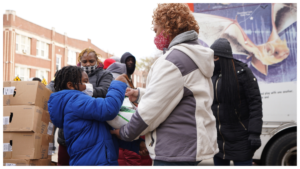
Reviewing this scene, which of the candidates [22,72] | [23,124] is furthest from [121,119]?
[22,72]

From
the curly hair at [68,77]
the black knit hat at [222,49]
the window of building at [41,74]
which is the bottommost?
the curly hair at [68,77]

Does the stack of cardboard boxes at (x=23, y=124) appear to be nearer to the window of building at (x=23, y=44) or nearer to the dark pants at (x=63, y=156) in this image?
the dark pants at (x=63, y=156)

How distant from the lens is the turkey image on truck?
424 centimetres

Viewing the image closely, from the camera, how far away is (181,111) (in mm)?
1819

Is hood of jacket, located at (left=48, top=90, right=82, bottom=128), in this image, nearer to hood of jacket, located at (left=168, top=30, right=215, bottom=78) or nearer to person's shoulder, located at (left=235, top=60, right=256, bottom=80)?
hood of jacket, located at (left=168, top=30, right=215, bottom=78)

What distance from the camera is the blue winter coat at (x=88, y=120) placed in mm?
2152

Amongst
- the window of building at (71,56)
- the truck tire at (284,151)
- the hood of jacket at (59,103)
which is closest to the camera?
the hood of jacket at (59,103)

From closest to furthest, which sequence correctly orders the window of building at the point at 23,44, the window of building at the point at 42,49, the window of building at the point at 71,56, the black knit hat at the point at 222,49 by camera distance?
the black knit hat at the point at 222,49 → the window of building at the point at 23,44 → the window of building at the point at 42,49 → the window of building at the point at 71,56

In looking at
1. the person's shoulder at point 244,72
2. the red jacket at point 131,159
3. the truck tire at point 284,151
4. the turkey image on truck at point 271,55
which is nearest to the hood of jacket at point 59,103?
the red jacket at point 131,159

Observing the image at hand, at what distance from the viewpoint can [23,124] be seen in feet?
9.13

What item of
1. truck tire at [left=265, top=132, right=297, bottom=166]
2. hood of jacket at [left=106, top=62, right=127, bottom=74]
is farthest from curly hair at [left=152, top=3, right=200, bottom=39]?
truck tire at [left=265, top=132, right=297, bottom=166]

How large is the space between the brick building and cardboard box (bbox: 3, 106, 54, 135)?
2036cm

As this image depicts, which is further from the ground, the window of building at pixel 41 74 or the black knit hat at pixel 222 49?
the window of building at pixel 41 74

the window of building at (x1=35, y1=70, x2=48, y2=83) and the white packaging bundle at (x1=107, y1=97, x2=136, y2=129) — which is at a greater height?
the window of building at (x1=35, y1=70, x2=48, y2=83)
